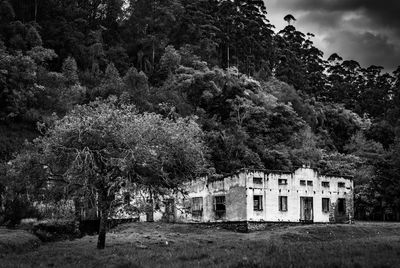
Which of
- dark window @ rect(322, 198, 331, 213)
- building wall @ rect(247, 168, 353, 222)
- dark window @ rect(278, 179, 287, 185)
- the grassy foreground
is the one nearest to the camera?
the grassy foreground

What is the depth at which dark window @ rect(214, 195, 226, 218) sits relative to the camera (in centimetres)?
4872

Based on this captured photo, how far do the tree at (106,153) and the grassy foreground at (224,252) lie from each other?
3.46 m

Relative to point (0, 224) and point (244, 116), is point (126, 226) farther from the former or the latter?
point (244, 116)

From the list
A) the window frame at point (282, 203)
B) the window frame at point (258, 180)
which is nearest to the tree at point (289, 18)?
the window frame at point (282, 203)

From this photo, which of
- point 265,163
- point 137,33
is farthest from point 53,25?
point 265,163

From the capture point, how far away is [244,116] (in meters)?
77.8

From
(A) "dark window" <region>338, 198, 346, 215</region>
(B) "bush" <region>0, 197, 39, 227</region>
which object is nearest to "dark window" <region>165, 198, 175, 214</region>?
(B) "bush" <region>0, 197, 39, 227</region>

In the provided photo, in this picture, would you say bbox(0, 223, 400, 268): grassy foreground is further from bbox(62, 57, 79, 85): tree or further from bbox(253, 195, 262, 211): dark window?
bbox(62, 57, 79, 85): tree

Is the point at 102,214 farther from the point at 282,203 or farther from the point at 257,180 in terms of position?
the point at 282,203

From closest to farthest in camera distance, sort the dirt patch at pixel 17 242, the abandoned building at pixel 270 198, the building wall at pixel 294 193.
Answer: the dirt patch at pixel 17 242
the abandoned building at pixel 270 198
the building wall at pixel 294 193

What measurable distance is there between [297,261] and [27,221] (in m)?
28.9

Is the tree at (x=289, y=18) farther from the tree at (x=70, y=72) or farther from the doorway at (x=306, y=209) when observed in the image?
the doorway at (x=306, y=209)

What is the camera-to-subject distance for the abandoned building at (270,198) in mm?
47125

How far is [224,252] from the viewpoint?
2420 centimetres
